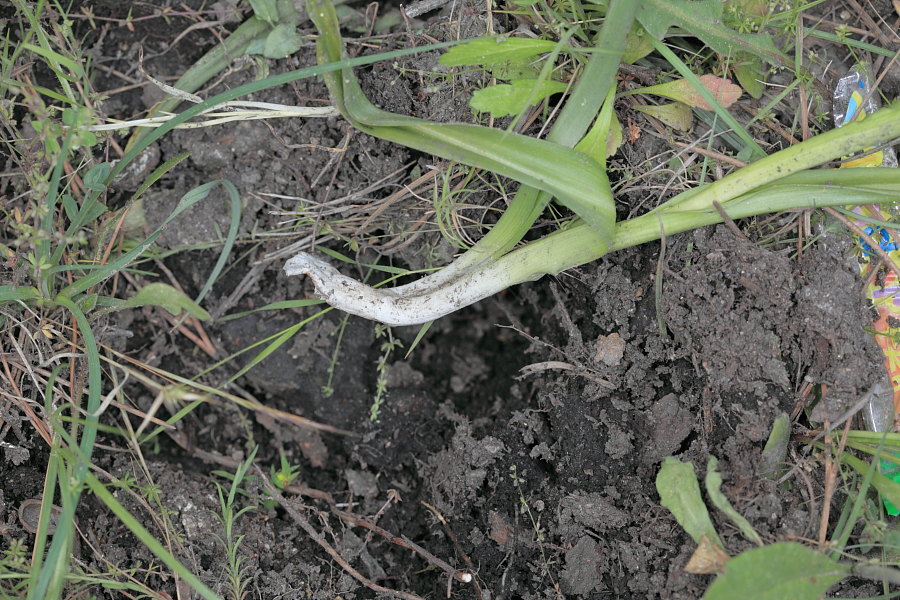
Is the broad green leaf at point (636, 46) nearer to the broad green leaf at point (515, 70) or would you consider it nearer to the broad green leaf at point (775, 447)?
the broad green leaf at point (515, 70)

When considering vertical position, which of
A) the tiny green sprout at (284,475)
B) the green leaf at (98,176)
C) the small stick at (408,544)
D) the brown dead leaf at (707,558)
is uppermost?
the green leaf at (98,176)

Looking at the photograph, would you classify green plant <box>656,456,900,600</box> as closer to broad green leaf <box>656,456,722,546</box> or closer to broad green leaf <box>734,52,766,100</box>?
broad green leaf <box>656,456,722,546</box>

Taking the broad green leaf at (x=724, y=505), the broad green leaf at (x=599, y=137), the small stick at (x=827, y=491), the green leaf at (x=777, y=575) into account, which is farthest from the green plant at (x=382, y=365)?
the small stick at (x=827, y=491)

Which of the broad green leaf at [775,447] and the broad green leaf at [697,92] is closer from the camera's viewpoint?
the broad green leaf at [775,447]

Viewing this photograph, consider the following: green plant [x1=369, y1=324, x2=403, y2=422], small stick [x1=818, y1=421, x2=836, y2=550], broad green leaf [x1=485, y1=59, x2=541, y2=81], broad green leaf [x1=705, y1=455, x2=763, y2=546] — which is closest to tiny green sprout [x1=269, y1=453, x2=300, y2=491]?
green plant [x1=369, y1=324, x2=403, y2=422]

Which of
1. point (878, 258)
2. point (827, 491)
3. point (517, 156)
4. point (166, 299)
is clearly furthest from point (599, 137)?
point (166, 299)

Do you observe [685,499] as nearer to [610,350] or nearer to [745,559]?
[745,559]
